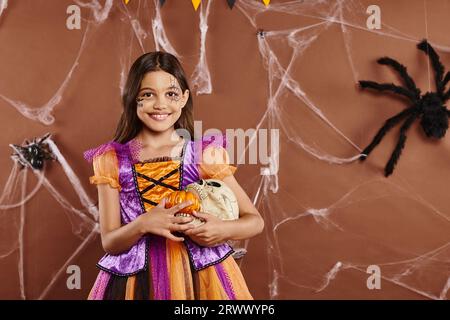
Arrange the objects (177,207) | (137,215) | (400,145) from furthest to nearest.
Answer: (400,145)
(137,215)
(177,207)

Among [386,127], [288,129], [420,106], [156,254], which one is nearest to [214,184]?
[156,254]

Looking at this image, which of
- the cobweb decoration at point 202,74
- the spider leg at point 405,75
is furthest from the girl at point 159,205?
the spider leg at point 405,75

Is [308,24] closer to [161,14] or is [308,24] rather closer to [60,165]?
[161,14]

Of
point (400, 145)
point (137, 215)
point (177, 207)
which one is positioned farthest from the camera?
point (400, 145)

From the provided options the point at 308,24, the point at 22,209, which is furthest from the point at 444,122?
the point at 22,209

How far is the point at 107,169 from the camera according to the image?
1.19m

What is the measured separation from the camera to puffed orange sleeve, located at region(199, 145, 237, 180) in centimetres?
124

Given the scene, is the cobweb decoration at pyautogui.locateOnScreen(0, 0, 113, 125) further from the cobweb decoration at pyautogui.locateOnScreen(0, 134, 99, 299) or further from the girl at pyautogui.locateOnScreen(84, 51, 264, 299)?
the girl at pyautogui.locateOnScreen(84, 51, 264, 299)

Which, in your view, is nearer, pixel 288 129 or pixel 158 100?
pixel 158 100

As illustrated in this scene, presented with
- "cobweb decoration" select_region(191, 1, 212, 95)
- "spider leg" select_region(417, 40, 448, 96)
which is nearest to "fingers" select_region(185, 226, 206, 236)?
"cobweb decoration" select_region(191, 1, 212, 95)

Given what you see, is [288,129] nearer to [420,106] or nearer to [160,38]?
[420,106]

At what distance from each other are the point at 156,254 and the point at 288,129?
2.63 ft

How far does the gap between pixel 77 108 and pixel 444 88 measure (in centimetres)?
127

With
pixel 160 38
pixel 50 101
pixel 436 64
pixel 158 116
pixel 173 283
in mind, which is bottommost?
pixel 173 283
